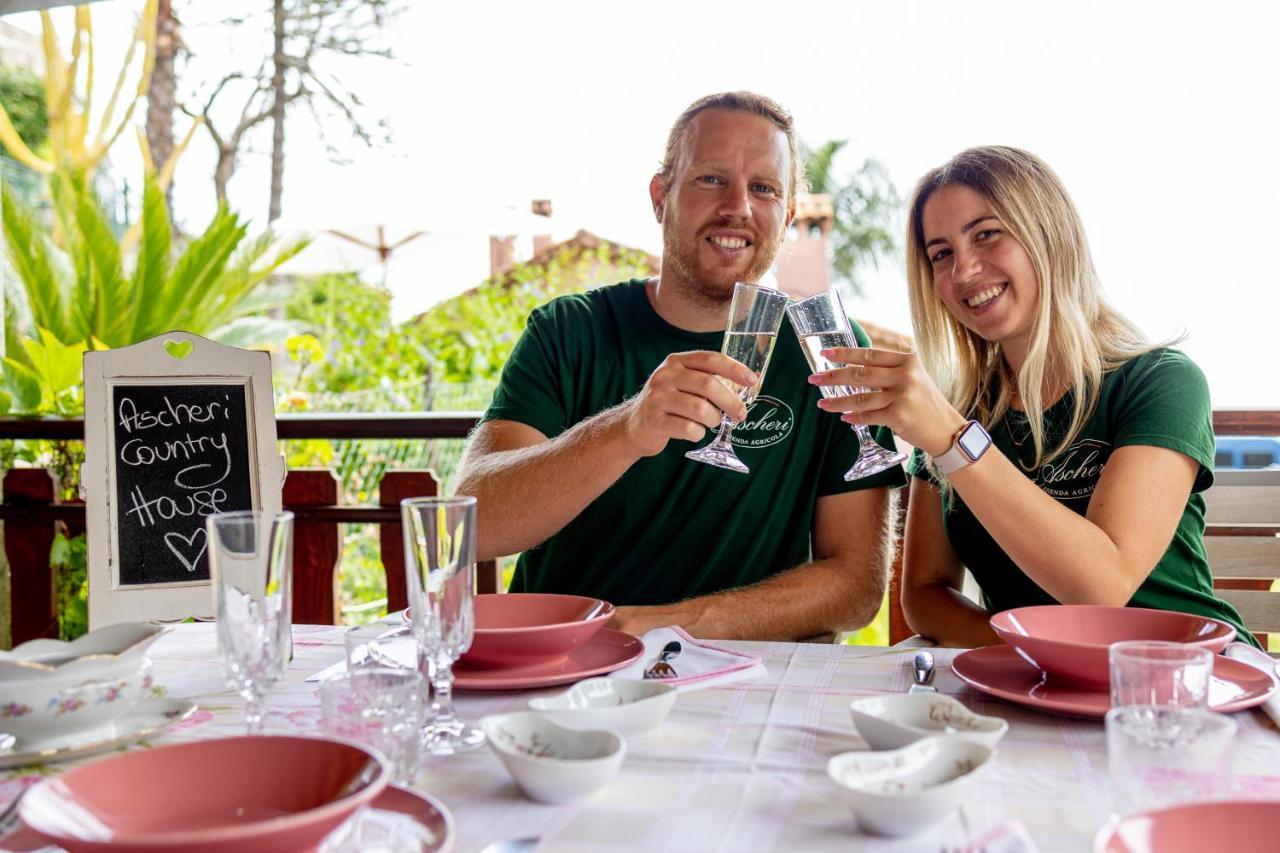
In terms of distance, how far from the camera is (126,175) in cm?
1114

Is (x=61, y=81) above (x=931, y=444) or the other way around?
above

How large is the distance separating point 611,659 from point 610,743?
403 mm

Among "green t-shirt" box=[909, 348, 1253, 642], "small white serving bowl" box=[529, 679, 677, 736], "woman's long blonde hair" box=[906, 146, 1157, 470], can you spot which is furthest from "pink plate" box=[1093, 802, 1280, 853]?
"woman's long blonde hair" box=[906, 146, 1157, 470]

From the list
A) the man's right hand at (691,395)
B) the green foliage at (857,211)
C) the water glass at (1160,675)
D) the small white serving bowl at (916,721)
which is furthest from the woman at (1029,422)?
the green foliage at (857,211)

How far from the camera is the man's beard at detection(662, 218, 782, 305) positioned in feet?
7.37

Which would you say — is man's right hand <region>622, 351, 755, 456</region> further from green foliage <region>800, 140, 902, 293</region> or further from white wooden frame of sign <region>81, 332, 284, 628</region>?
green foliage <region>800, 140, 902, 293</region>

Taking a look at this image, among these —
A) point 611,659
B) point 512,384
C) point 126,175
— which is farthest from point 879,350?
point 126,175

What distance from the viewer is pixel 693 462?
2.18 meters

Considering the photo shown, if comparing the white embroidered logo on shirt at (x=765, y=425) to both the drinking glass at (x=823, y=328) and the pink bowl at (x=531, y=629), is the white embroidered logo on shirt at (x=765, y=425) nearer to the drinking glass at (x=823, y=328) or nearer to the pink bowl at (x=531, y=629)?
the drinking glass at (x=823, y=328)

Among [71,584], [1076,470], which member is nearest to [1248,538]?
[1076,470]

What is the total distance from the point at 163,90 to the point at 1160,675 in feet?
42.5

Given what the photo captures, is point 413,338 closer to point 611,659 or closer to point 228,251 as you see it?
point 228,251

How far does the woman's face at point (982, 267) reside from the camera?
1.97 metres

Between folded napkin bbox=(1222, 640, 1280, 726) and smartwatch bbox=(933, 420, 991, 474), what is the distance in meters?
0.41
